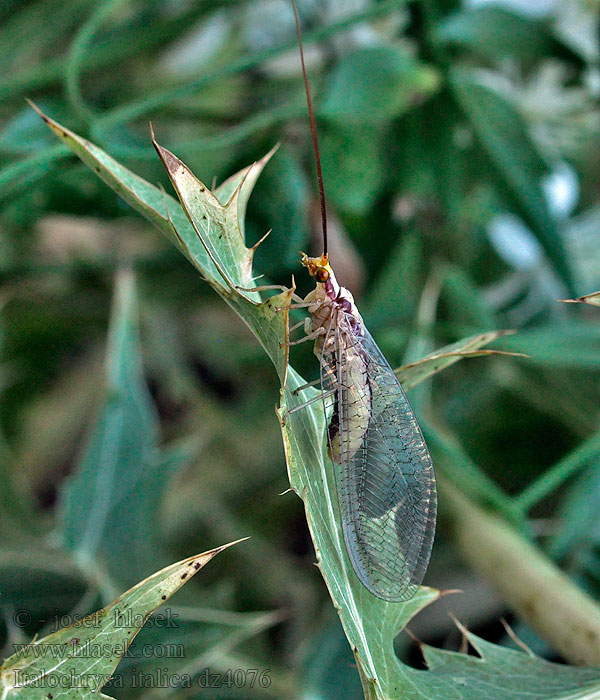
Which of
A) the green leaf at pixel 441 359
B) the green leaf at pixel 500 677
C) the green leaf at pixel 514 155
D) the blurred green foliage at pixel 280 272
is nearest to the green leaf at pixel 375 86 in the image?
the blurred green foliage at pixel 280 272

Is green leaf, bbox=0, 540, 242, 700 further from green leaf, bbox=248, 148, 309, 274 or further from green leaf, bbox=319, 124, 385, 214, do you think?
green leaf, bbox=319, 124, 385, 214

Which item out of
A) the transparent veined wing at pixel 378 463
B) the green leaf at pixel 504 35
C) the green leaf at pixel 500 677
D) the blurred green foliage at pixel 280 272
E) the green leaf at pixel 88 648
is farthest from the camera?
the green leaf at pixel 504 35

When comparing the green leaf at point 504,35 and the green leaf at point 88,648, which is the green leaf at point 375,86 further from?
the green leaf at point 88,648

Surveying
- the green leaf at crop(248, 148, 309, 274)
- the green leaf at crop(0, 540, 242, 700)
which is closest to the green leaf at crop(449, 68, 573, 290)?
the green leaf at crop(248, 148, 309, 274)

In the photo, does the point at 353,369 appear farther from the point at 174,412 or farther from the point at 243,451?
the point at 174,412

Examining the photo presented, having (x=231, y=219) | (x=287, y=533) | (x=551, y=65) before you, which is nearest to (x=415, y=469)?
(x=231, y=219)

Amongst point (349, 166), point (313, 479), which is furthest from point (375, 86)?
point (313, 479)
